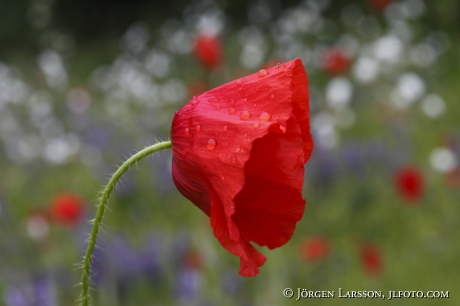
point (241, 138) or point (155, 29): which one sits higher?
point (241, 138)

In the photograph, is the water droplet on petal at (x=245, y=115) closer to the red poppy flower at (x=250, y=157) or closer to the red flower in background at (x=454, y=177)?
the red poppy flower at (x=250, y=157)

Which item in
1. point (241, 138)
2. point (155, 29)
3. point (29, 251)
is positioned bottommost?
point (155, 29)

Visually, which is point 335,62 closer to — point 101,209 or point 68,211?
point 68,211

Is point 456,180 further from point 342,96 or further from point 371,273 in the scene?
point 342,96

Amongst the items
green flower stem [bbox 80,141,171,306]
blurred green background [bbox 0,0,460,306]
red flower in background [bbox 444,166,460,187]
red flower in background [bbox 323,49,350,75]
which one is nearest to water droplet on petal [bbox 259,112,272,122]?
green flower stem [bbox 80,141,171,306]

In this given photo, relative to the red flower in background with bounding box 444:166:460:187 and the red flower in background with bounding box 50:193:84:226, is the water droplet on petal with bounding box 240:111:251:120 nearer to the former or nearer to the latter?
the red flower in background with bounding box 50:193:84:226

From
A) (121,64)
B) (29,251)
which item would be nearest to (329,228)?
(29,251)

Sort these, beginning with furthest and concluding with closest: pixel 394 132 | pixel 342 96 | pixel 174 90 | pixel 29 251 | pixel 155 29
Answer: pixel 155 29 < pixel 174 90 < pixel 342 96 < pixel 394 132 < pixel 29 251

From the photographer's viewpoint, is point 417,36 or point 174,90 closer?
point 174,90

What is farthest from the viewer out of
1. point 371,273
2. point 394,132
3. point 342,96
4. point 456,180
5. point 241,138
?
point 342,96
